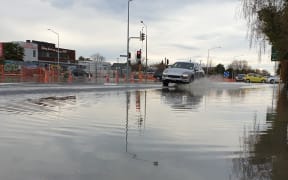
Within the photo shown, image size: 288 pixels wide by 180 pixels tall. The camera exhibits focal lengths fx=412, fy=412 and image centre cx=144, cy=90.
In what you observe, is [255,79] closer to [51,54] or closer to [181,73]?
[181,73]

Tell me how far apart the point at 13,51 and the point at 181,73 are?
69413 mm

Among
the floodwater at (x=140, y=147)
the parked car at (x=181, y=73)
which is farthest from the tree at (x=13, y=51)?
the floodwater at (x=140, y=147)

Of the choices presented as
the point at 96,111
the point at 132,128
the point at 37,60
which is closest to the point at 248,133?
the point at 132,128

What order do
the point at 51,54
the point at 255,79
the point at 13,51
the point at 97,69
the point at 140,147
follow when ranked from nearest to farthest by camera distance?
the point at 140,147
the point at 97,69
the point at 255,79
the point at 13,51
the point at 51,54

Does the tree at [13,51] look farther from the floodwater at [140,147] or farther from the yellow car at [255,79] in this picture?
the floodwater at [140,147]

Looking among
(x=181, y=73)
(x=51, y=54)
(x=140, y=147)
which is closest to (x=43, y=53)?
(x=51, y=54)

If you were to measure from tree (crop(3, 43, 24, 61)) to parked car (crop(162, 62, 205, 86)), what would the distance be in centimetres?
6643

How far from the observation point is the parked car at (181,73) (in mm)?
28781

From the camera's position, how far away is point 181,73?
28.7 metres

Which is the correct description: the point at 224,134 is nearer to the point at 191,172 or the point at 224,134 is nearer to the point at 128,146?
→ the point at 128,146

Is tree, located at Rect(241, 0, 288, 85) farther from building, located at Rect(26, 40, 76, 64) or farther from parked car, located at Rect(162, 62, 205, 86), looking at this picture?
building, located at Rect(26, 40, 76, 64)

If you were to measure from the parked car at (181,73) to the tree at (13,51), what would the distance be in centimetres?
6643

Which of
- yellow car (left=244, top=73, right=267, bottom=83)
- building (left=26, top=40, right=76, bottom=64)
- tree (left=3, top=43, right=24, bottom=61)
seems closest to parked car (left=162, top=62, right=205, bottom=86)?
yellow car (left=244, top=73, right=267, bottom=83)

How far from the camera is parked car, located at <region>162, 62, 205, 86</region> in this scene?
28.8 metres
